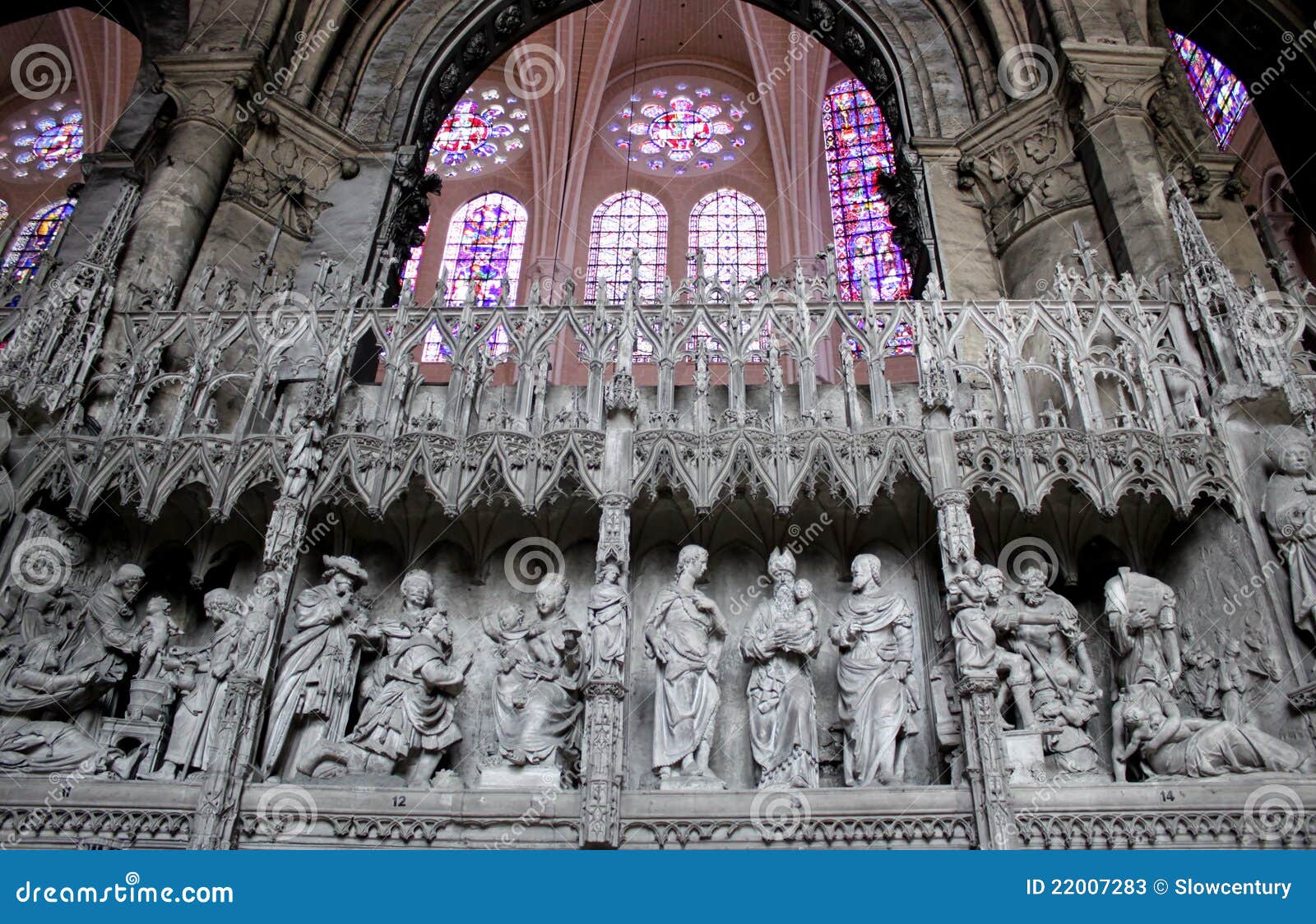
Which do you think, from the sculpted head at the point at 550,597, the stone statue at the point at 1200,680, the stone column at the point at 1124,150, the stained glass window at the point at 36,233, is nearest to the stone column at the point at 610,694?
the sculpted head at the point at 550,597

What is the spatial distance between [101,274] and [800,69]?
17.6 metres

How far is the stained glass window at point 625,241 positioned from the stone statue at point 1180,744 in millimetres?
15333

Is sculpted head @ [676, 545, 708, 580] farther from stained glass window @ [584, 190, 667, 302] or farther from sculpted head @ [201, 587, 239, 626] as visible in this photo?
stained glass window @ [584, 190, 667, 302]

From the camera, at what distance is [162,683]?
797 cm

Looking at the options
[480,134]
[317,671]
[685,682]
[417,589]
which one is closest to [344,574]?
[417,589]

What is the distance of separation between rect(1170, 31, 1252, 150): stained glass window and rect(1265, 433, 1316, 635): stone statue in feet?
35.8

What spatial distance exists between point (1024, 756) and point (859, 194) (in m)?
16.3

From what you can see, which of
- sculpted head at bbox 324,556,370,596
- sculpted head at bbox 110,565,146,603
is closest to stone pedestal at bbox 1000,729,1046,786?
sculpted head at bbox 324,556,370,596

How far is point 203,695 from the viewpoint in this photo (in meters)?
7.84

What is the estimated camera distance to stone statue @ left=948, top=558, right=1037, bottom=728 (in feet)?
24.0

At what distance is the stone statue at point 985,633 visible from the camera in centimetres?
730

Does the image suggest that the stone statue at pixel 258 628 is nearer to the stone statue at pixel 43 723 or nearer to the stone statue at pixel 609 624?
the stone statue at pixel 43 723

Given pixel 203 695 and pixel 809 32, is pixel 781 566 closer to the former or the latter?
pixel 203 695

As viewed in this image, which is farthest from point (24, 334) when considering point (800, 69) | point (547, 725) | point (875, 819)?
point (800, 69)
